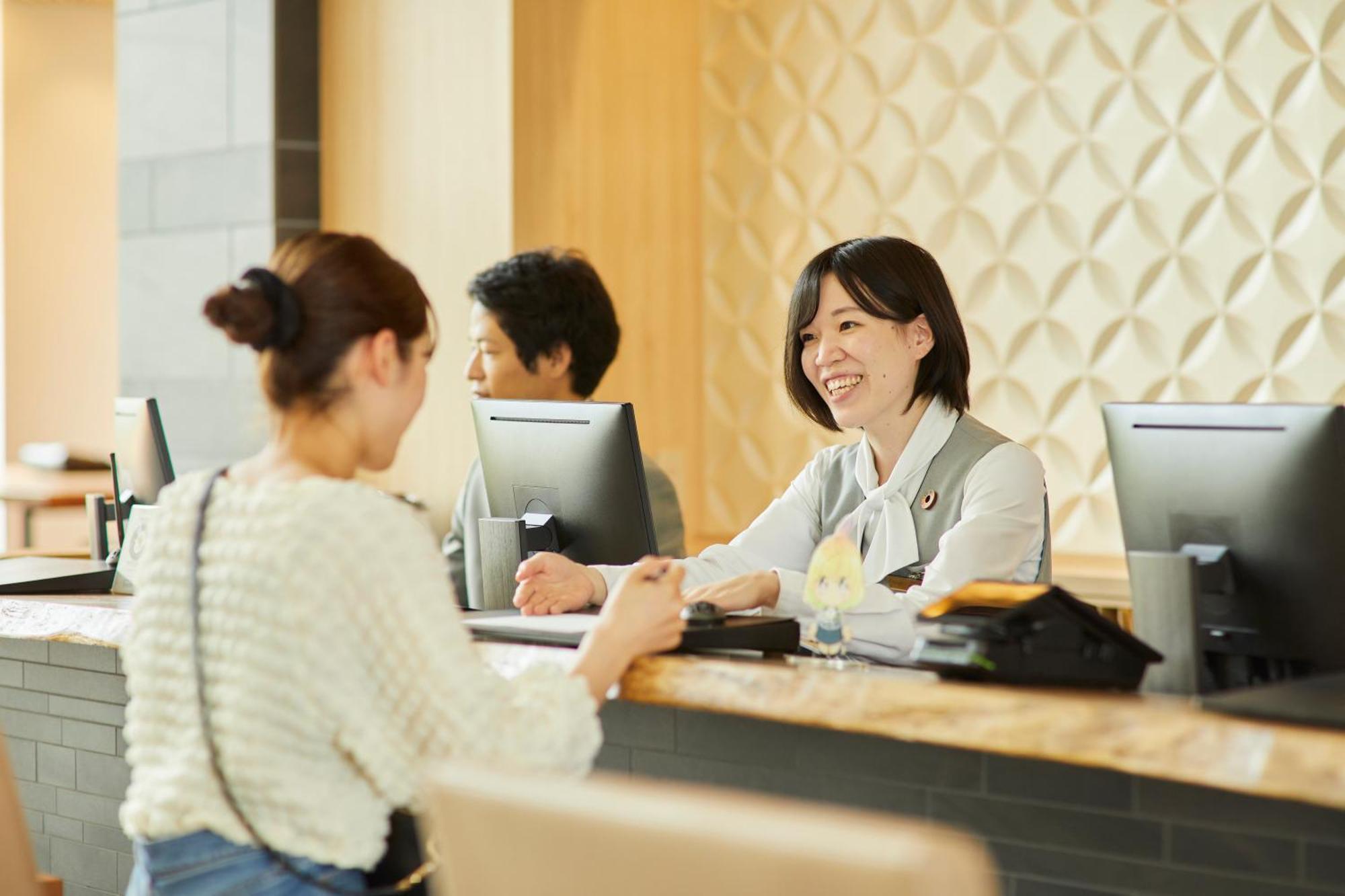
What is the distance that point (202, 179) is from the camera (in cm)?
541

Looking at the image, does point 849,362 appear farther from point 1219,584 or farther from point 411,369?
point 411,369

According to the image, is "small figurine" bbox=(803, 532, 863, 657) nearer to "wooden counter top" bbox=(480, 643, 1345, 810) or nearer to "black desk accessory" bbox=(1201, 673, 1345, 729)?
"wooden counter top" bbox=(480, 643, 1345, 810)

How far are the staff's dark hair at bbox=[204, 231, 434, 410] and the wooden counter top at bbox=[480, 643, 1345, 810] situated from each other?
1.84ft

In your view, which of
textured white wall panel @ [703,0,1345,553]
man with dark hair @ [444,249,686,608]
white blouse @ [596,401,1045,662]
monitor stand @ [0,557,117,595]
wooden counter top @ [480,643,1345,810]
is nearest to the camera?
wooden counter top @ [480,643,1345,810]

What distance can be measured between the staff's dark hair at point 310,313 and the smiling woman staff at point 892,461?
0.82 m

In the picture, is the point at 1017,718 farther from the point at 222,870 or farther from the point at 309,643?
the point at 222,870

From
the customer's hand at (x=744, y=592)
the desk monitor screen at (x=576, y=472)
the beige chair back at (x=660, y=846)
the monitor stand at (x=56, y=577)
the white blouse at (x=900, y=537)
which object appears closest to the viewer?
the beige chair back at (x=660, y=846)

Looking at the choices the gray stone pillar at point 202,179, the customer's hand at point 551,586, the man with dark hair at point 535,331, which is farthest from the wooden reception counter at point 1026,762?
the gray stone pillar at point 202,179

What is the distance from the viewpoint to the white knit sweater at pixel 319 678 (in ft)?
5.02

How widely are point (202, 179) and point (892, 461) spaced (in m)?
3.52

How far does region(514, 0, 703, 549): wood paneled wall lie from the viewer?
16.4 ft

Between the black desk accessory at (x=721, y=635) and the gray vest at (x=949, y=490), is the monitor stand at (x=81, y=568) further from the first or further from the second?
the gray vest at (x=949, y=490)

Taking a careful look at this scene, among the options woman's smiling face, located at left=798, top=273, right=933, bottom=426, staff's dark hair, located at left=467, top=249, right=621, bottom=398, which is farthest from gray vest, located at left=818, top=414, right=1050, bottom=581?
staff's dark hair, located at left=467, top=249, right=621, bottom=398

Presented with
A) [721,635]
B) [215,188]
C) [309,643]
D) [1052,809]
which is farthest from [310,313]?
[215,188]
